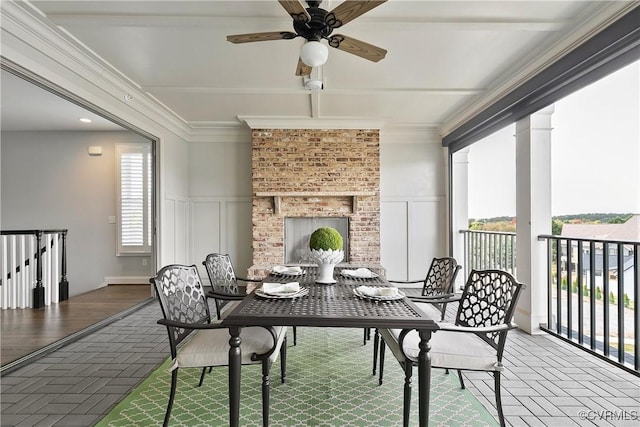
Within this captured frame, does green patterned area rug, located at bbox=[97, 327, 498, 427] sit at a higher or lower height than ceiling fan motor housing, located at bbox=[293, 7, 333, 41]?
lower

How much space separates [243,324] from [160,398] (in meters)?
1.13

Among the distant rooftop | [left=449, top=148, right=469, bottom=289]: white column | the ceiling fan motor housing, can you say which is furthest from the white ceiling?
the distant rooftop

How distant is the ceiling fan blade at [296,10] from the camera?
1862 mm

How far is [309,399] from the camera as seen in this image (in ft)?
7.11

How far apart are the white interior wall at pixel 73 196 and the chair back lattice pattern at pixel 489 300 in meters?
5.41

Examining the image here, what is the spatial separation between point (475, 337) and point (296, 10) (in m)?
2.20

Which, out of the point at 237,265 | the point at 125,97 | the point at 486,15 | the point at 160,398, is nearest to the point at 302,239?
the point at 237,265

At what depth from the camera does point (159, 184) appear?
4824 millimetres

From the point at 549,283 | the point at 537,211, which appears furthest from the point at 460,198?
the point at 549,283

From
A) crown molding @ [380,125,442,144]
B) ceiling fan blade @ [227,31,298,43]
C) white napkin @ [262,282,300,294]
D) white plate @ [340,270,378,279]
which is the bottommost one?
white plate @ [340,270,378,279]

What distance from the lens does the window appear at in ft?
19.1

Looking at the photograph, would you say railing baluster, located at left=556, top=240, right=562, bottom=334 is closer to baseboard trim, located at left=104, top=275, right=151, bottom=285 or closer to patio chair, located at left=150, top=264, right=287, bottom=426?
patio chair, located at left=150, top=264, right=287, bottom=426

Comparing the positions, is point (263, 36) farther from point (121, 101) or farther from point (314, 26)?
point (121, 101)

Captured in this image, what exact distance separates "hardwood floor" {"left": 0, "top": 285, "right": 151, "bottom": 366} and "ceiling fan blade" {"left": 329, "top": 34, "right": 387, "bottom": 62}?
3452 millimetres
